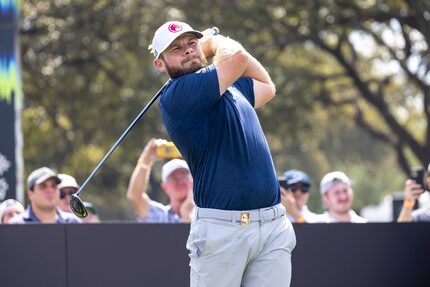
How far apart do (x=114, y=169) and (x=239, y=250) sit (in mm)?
19803

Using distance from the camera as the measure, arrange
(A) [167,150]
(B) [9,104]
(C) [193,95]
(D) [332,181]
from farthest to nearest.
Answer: (B) [9,104]
(D) [332,181]
(A) [167,150]
(C) [193,95]

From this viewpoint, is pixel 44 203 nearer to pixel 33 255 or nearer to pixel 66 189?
pixel 66 189

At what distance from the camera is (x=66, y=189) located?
30.1 ft

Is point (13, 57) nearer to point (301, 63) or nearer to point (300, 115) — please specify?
point (300, 115)

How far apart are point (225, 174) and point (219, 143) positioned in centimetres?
16

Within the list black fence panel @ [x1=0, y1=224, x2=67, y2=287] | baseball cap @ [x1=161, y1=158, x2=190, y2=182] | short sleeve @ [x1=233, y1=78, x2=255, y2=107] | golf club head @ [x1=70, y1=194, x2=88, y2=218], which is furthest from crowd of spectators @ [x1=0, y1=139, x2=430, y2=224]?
short sleeve @ [x1=233, y1=78, x2=255, y2=107]

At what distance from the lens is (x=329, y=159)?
122 ft

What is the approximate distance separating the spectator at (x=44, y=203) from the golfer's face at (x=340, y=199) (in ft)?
7.15

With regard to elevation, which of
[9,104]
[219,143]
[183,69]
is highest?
[183,69]

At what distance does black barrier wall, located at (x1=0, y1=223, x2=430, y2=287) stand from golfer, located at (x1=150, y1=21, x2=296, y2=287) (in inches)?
74.5

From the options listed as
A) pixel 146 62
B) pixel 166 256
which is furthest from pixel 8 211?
pixel 146 62

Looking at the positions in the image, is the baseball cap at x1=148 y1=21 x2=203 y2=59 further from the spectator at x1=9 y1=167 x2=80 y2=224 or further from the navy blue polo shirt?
the spectator at x1=9 y1=167 x2=80 y2=224

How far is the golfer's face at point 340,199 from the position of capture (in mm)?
8586

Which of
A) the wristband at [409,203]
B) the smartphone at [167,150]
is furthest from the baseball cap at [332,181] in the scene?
the smartphone at [167,150]
